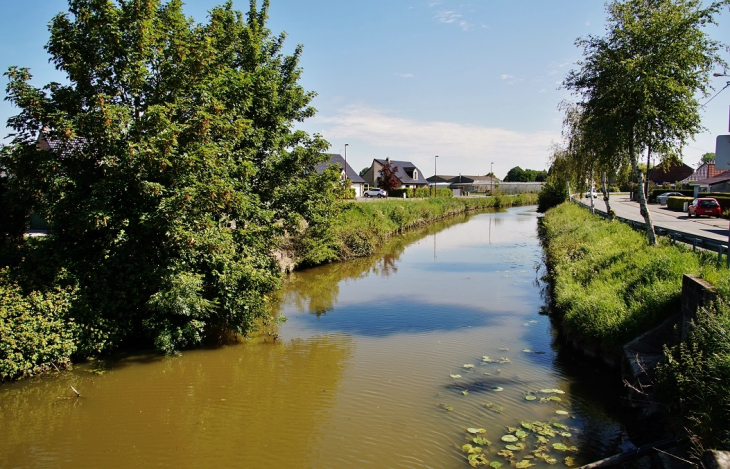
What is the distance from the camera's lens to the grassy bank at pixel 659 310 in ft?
19.3

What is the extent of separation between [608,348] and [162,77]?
440 inches

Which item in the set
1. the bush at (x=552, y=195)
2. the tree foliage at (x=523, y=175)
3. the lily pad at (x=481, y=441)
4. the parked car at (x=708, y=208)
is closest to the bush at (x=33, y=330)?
the lily pad at (x=481, y=441)

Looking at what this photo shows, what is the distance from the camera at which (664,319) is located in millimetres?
8906

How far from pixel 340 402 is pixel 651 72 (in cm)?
1223

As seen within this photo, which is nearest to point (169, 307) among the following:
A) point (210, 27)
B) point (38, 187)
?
point (38, 187)

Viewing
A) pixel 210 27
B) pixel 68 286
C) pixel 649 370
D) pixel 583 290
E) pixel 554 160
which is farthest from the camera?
pixel 554 160

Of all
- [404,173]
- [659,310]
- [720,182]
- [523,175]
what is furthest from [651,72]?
[523,175]

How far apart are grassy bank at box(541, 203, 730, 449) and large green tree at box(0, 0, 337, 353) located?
7.48m

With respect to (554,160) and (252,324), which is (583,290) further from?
(554,160)

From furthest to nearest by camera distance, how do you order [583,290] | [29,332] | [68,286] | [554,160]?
1. [554,160]
2. [583,290]
3. [68,286]
4. [29,332]

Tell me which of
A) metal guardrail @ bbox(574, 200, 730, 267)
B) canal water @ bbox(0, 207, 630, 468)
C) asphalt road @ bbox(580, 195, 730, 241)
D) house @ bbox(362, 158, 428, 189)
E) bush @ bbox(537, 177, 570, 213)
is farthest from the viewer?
house @ bbox(362, 158, 428, 189)

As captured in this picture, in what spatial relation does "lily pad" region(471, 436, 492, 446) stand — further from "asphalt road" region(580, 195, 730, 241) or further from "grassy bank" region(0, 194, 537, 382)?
"asphalt road" region(580, 195, 730, 241)

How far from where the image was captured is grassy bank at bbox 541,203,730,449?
5.89 metres

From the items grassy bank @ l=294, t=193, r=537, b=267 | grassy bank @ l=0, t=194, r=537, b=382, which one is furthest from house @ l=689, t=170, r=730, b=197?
grassy bank @ l=0, t=194, r=537, b=382
